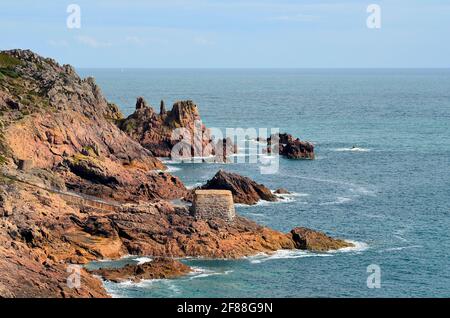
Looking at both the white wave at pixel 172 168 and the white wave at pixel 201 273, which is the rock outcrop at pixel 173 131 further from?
the white wave at pixel 201 273

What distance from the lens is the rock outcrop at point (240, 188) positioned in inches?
4476

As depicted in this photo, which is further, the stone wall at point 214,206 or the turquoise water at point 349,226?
the stone wall at point 214,206

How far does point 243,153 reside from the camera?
16512 cm

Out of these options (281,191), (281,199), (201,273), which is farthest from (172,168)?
(201,273)

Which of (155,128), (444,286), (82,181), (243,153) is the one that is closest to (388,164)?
(243,153)

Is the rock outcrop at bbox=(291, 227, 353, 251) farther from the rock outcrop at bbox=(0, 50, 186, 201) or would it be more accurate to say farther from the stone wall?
the rock outcrop at bbox=(0, 50, 186, 201)

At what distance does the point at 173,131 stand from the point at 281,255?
75009 millimetres

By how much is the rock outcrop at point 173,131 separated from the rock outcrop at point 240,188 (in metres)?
40.9

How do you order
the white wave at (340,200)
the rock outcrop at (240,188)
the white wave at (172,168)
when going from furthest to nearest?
1. the white wave at (172,168)
2. the white wave at (340,200)
3. the rock outcrop at (240,188)

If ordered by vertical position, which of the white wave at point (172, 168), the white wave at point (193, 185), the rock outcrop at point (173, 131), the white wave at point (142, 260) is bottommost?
the white wave at point (142, 260)

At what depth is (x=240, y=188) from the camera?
377 ft

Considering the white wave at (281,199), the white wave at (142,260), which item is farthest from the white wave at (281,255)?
the white wave at (281,199)

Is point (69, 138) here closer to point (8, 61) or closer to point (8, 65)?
point (8, 65)

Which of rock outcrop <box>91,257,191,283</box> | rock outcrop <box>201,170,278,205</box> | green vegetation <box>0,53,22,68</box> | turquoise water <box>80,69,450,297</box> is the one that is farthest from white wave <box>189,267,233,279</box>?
green vegetation <box>0,53,22,68</box>
